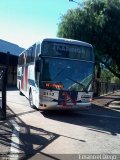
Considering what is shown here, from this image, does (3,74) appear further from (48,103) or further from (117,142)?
(117,142)

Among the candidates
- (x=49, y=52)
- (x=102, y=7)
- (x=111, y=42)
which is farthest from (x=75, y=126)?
(x=102, y=7)

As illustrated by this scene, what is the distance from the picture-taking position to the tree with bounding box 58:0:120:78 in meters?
29.1

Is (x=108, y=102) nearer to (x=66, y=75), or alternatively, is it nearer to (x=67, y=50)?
(x=67, y=50)

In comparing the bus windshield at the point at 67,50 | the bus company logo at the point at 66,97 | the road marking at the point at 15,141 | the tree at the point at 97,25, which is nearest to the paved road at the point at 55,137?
the road marking at the point at 15,141

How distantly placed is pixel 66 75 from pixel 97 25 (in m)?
13.3

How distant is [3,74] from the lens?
14250 millimetres

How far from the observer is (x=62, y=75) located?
1670 cm

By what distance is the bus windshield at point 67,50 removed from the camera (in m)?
16.8

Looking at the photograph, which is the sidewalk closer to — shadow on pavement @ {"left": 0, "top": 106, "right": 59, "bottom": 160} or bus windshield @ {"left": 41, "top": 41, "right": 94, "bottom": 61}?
bus windshield @ {"left": 41, "top": 41, "right": 94, "bottom": 61}

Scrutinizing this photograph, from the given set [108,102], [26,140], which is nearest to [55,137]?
[26,140]

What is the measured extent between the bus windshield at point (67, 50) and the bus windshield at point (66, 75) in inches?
9.7

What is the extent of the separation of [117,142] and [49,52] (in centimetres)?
680

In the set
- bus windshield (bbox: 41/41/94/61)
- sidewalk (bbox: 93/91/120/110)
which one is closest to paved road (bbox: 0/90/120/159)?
bus windshield (bbox: 41/41/94/61)

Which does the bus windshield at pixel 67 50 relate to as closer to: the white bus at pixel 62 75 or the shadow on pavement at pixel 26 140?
the white bus at pixel 62 75
